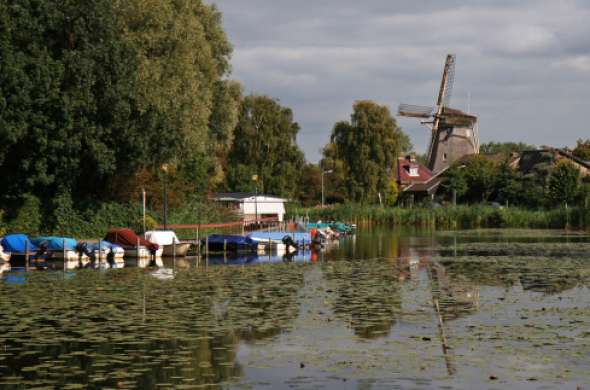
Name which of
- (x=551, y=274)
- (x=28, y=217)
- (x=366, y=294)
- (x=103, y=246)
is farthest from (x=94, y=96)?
(x=366, y=294)

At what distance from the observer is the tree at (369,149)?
13062cm

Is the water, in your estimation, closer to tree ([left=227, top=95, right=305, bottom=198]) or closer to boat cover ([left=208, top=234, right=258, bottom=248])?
boat cover ([left=208, top=234, right=258, bottom=248])

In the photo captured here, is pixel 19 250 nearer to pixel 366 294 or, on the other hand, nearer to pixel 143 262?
pixel 143 262

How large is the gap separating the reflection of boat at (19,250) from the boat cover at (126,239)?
200 inches

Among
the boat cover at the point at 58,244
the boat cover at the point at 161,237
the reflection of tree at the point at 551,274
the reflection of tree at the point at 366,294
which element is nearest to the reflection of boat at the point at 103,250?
the boat cover at the point at 58,244

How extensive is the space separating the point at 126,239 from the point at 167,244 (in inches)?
111

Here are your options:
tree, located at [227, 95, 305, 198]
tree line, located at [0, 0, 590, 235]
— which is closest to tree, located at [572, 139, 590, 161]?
tree, located at [227, 95, 305, 198]

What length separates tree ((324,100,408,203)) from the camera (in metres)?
131

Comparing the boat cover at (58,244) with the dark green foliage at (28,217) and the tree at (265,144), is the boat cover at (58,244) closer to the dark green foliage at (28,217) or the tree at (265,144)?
Answer: the dark green foliage at (28,217)

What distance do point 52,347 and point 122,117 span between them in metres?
40.9

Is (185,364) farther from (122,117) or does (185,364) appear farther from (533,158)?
(533,158)

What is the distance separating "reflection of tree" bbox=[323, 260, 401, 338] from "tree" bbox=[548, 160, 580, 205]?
68.4 meters

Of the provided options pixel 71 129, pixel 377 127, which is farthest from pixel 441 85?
pixel 71 129

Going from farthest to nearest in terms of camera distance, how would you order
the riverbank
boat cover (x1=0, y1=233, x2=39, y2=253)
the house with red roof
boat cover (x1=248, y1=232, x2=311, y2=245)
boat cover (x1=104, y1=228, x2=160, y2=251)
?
the house with red roof < the riverbank < boat cover (x1=248, y1=232, x2=311, y2=245) < boat cover (x1=104, y1=228, x2=160, y2=251) < boat cover (x1=0, y1=233, x2=39, y2=253)
